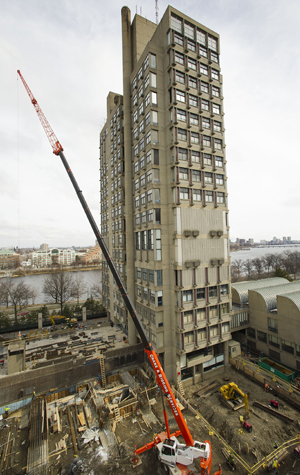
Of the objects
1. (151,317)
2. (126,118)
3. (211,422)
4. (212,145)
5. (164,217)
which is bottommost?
(211,422)

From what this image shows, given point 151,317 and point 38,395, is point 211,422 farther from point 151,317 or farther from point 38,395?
point 38,395

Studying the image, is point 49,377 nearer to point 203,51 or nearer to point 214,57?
point 203,51

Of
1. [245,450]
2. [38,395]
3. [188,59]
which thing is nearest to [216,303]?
[245,450]

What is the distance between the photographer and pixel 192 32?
97.1 feet

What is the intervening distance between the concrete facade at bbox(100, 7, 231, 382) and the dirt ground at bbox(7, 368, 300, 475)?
595 centimetres

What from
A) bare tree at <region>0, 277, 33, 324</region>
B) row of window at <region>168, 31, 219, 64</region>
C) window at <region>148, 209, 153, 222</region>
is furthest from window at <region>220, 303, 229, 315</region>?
bare tree at <region>0, 277, 33, 324</region>

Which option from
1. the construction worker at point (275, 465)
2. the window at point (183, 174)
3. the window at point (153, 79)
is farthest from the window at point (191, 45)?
the construction worker at point (275, 465)

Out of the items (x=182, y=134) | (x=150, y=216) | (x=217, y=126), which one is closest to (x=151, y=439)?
(x=150, y=216)

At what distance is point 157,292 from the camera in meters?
26.9

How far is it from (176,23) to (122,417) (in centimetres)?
4514

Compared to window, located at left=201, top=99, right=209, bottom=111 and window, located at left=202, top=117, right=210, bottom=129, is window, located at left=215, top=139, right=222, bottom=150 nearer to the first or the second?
window, located at left=202, top=117, right=210, bottom=129

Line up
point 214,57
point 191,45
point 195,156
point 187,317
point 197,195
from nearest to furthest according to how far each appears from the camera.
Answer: point 187,317, point 197,195, point 195,156, point 191,45, point 214,57

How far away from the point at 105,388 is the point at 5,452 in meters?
10.4

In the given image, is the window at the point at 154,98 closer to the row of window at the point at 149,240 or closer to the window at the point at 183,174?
the window at the point at 183,174
